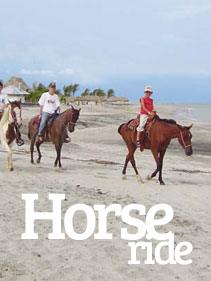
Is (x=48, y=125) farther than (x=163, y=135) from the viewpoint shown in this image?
Yes

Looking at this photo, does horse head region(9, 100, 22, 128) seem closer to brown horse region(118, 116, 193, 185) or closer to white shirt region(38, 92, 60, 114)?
white shirt region(38, 92, 60, 114)

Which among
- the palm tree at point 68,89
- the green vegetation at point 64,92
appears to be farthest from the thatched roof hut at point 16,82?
the palm tree at point 68,89

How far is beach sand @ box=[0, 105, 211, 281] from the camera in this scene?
16.7 feet

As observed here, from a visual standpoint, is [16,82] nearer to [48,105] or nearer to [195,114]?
[195,114]

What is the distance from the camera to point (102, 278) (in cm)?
490

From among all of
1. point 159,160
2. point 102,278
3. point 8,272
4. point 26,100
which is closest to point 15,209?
point 8,272

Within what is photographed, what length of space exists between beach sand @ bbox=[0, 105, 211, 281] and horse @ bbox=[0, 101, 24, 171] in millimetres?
710

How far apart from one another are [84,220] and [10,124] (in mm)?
5123

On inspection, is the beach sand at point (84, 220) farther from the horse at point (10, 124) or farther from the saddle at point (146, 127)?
the saddle at point (146, 127)

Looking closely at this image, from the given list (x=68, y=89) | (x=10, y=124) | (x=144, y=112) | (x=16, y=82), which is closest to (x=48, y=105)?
(x=10, y=124)

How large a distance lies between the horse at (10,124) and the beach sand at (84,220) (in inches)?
28.0

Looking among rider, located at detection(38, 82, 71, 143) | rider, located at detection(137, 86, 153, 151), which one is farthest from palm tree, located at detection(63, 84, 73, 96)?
rider, located at detection(137, 86, 153, 151)

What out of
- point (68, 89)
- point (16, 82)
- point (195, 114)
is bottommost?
point (195, 114)

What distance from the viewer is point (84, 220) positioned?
22.8 feet
